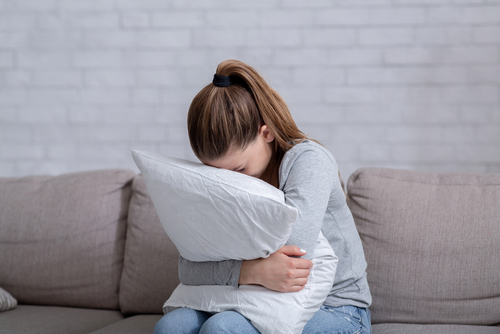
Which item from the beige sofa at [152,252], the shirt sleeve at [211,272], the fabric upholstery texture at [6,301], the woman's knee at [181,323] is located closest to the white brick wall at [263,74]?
the beige sofa at [152,252]

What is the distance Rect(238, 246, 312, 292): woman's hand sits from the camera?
3.24 feet

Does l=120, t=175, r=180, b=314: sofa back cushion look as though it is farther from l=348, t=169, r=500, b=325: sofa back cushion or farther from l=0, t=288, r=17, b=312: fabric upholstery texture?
l=348, t=169, r=500, b=325: sofa back cushion

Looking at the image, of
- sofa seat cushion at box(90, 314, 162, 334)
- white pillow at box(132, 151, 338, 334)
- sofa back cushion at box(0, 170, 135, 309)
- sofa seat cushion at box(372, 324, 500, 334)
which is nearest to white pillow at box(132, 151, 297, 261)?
white pillow at box(132, 151, 338, 334)

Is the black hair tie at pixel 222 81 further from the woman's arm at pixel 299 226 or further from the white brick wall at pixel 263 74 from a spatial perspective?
the white brick wall at pixel 263 74

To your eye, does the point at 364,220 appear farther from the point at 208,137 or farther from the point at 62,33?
the point at 62,33

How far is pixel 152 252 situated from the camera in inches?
63.2

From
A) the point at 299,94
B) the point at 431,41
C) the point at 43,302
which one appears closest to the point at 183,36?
the point at 299,94

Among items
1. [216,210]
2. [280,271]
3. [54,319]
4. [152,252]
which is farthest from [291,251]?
[54,319]

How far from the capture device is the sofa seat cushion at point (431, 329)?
1268 mm

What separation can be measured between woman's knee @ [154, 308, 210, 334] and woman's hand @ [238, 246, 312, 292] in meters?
0.14

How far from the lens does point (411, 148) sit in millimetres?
1924

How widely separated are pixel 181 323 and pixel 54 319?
0.69 metres

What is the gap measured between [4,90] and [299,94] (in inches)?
57.5

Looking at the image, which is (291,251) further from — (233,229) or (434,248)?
(434,248)
